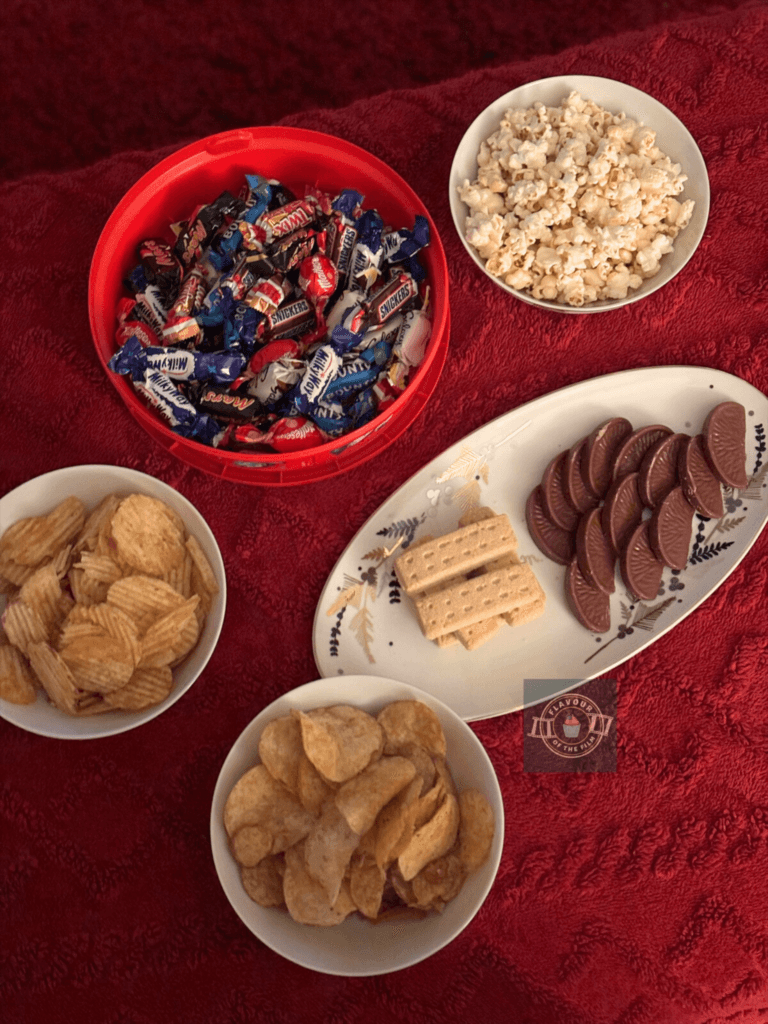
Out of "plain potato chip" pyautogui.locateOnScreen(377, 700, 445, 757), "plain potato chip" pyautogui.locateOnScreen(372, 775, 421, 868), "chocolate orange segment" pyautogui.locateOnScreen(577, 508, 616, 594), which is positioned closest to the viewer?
"plain potato chip" pyautogui.locateOnScreen(372, 775, 421, 868)

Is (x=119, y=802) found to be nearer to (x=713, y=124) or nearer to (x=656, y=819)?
(x=656, y=819)

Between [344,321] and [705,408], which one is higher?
[344,321]

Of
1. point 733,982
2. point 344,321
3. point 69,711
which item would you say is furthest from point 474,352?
point 733,982

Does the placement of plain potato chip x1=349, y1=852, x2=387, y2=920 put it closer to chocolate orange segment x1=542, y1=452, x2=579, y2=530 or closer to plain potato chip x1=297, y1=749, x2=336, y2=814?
plain potato chip x1=297, y1=749, x2=336, y2=814

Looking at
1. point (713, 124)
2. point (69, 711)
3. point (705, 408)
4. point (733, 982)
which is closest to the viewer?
point (69, 711)

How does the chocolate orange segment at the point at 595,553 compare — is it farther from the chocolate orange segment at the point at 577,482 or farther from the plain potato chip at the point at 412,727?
the plain potato chip at the point at 412,727

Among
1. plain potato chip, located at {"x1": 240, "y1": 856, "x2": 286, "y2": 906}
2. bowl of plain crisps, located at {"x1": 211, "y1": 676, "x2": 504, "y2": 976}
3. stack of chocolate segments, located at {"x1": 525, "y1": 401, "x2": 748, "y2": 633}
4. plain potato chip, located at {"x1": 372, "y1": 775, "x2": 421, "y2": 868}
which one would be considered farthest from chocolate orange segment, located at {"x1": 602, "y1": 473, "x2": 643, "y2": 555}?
plain potato chip, located at {"x1": 240, "y1": 856, "x2": 286, "y2": 906}
